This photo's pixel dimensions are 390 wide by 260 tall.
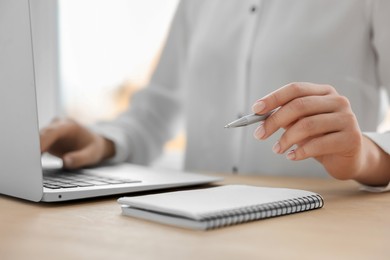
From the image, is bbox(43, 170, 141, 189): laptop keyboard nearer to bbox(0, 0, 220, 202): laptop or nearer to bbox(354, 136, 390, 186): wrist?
bbox(0, 0, 220, 202): laptop

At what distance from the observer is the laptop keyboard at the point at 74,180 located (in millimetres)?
863

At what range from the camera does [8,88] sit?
77cm

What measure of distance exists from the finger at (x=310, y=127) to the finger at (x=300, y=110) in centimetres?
1

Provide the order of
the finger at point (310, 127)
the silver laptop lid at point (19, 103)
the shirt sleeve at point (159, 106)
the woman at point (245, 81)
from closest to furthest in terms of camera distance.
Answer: the silver laptop lid at point (19, 103) → the finger at point (310, 127) → the woman at point (245, 81) → the shirt sleeve at point (159, 106)

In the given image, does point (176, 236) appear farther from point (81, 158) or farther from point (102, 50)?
Result: point (102, 50)

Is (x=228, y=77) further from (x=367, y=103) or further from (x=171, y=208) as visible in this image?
(x=171, y=208)

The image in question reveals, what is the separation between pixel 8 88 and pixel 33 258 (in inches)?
12.7

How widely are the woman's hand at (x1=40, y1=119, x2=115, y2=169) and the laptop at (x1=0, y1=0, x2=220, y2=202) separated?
11.1 inches

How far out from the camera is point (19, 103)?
0.75 m

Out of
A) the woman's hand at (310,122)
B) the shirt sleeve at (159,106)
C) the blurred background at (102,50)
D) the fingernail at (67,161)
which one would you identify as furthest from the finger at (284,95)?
the blurred background at (102,50)

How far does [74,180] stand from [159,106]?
84cm

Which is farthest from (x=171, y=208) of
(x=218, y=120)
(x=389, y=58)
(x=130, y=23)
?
(x=130, y=23)

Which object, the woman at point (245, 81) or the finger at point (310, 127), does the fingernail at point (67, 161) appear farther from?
the finger at point (310, 127)

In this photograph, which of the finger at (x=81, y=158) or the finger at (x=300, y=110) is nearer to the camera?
the finger at (x=300, y=110)
